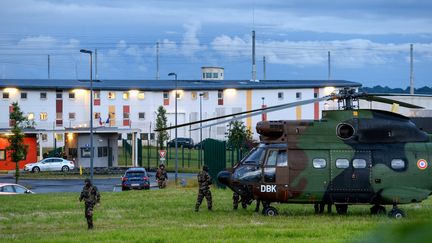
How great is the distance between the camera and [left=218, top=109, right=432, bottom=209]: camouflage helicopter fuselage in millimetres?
19875

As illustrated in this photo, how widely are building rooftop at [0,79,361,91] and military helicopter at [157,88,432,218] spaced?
2570 inches

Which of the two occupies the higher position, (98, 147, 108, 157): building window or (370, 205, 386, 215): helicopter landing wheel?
(370, 205, 386, 215): helicopter landing wheel

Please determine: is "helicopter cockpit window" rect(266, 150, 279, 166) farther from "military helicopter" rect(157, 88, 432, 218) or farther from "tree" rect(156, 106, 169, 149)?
"tree" rect(156, 106, 169, 149)

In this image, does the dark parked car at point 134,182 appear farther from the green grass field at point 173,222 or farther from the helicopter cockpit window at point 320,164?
the helicopter cockpit window at point 320,164

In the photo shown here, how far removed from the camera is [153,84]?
89.9 meters

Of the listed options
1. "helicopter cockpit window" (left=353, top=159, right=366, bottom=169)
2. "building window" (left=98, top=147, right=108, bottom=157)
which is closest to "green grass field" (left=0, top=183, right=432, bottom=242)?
"helicopter cockpit window" (left=353, top=159, right=366, bottom=169)

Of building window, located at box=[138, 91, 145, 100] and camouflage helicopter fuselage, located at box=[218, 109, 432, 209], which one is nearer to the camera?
camouflage helicopter fuselage, located at box=[218, 109, 432, 209]

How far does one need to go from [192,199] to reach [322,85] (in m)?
62.6

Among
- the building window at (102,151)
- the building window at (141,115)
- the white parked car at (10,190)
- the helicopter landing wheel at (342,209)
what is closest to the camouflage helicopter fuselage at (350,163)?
the helicopter landing wheel at (342,209)

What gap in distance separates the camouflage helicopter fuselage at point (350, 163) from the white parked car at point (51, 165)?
48.0 metres

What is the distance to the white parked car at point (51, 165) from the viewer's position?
6544 centimetres

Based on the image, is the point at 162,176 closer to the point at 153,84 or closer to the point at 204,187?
the point at 204,187

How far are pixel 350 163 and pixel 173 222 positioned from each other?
4987 millimetres

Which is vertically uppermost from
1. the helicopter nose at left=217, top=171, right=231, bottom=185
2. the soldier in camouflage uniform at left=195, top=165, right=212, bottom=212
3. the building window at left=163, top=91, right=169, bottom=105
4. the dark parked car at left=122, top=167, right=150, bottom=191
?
the building window at left=163, top=91, right=169, bottom=105
